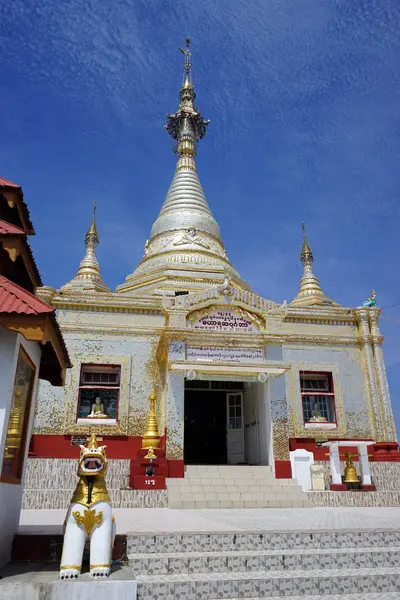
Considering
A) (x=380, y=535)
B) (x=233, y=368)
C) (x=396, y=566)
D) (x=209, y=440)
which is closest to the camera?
(x=396, y=566)

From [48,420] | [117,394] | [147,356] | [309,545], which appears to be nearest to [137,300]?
[147,356]

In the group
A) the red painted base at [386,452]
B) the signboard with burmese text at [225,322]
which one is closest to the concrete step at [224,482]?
the signboard with burmese text at [225,322]

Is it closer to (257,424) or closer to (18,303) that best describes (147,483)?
(257,424)

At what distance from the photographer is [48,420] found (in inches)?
592

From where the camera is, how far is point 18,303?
5098 mm

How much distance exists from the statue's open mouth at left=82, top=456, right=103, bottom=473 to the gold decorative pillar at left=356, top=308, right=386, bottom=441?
1344 centimetres

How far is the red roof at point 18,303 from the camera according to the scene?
4969mm

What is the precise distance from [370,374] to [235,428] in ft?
17.0

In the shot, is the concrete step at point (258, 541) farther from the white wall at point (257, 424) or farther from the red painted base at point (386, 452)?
the red painted base at point (386, 452)

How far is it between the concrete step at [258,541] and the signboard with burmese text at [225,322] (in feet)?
29.0

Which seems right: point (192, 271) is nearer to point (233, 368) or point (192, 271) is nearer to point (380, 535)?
point (233, 368)

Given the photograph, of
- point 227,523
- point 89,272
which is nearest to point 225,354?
point 227,523

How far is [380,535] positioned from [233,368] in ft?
24.3

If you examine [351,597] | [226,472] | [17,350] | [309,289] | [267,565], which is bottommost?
[351,597]
